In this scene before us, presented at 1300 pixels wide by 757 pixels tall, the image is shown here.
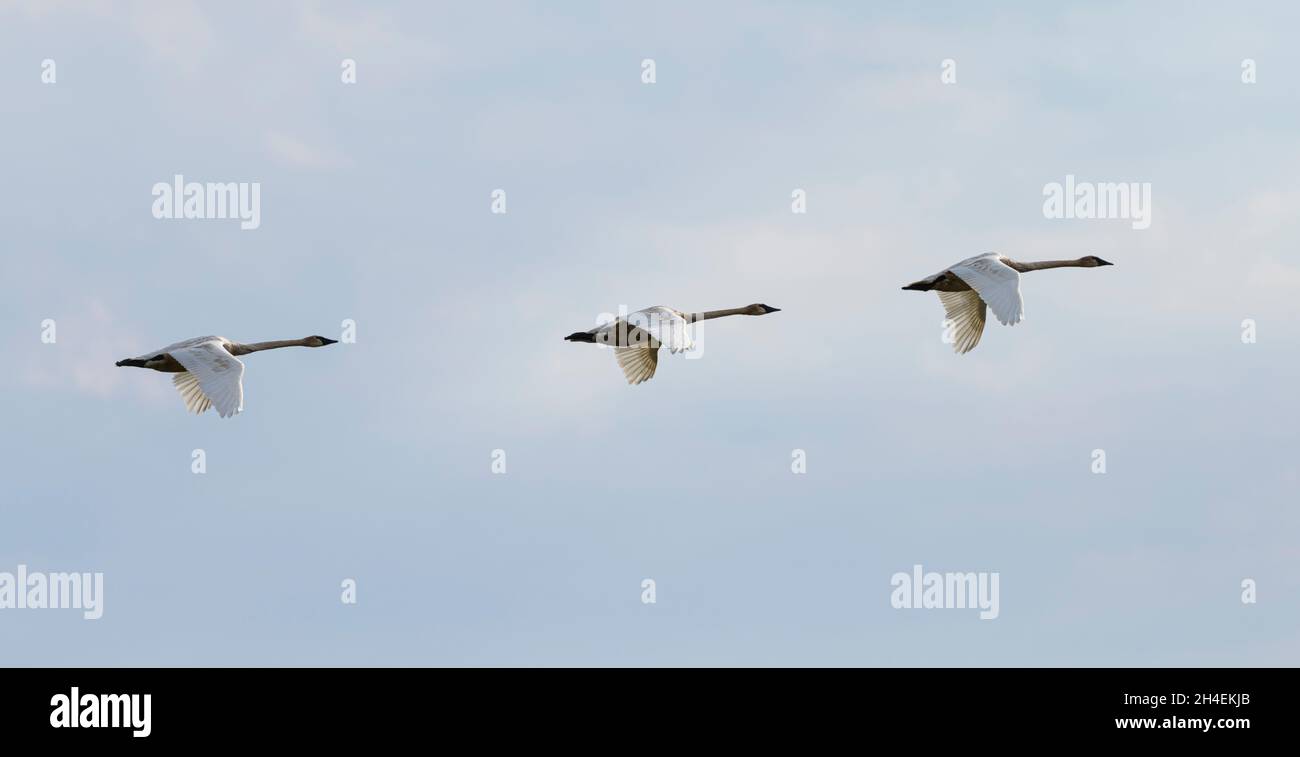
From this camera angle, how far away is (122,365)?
49.6 metres

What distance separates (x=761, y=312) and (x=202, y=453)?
13742 mm

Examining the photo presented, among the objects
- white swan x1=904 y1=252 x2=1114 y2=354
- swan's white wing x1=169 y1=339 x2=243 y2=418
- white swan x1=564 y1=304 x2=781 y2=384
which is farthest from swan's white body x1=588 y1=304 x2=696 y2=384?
swan's white wing x1=169 y1=339 x2=243 y2=418

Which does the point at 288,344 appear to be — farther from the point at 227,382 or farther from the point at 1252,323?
the point at 1252,323

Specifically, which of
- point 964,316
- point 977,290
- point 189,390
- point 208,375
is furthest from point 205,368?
point 964,316

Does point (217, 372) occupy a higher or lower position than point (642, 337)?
lower

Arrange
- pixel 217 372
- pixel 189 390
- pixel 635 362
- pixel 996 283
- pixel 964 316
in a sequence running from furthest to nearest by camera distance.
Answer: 1. pixel 964 316
2. pixel 635 362
3. pixel 189 390
4. pixel 996 283
5. pixel 217 372

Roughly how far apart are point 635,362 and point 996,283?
8.30 metres

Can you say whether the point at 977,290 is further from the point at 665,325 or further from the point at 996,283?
the point at 665,325

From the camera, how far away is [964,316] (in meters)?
A: 51.6

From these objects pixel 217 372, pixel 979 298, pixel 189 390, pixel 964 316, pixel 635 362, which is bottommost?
pixel 189 390

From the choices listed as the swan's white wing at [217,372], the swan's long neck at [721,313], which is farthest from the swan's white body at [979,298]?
the swan's white wing at [217,372]
